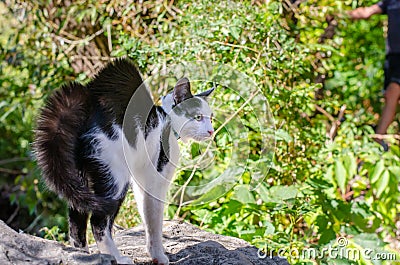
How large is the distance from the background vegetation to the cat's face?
0.78 m

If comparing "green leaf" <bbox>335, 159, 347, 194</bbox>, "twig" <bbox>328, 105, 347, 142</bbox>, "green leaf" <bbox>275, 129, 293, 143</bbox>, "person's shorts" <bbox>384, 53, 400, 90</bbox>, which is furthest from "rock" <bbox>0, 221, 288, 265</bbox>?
"person's shorts" <bbox>384, 53, 400, 90</bbox>

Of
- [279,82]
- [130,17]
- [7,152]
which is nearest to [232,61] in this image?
[279,82]

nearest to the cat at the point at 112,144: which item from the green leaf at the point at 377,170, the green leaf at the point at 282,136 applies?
the green leaf at the point at 282,136

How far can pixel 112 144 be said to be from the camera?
2.00 m

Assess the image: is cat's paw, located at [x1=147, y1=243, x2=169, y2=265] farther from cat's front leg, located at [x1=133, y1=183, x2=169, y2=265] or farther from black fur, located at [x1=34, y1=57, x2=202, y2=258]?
black fur, located at [x1=34, y1=57, x2=202, y2=258]

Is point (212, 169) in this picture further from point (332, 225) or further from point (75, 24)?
point (75, 24)

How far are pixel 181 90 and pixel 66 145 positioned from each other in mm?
408

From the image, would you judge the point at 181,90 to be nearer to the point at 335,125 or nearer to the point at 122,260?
the point at 122,260

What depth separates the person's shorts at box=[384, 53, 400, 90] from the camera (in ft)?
15.7

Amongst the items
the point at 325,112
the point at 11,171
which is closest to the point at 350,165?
the point at 325,112

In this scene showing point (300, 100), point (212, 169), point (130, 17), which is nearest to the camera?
point (212, 169)

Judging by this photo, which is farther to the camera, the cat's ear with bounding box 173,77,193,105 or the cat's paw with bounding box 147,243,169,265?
the cat's paw with bounding box 147,243,169,265

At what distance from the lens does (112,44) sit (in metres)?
4.16

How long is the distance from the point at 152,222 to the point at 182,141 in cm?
30
